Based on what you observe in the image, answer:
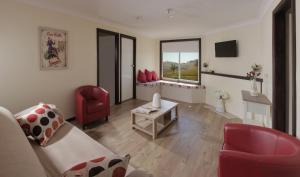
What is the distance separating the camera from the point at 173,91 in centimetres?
620

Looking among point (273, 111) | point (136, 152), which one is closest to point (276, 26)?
point (273, 111)

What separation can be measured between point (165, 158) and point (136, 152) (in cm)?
44

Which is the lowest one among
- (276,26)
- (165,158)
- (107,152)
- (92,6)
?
(165,158)

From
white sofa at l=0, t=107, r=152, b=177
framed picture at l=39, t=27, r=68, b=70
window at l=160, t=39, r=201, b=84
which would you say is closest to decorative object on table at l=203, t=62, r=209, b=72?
window at l=160, t=39, r=201, b=84

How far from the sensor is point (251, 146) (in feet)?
5.50

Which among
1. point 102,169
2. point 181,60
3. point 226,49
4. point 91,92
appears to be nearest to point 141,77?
point 181,60

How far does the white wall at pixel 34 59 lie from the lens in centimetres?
281

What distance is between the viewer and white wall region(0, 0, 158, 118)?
281cm

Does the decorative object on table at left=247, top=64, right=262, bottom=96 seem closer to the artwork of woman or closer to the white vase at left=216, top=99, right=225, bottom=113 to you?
the white vase at left=216, top=99, right=225, bottom=113

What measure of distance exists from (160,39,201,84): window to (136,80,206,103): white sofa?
60cm

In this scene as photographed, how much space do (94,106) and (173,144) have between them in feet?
5.61

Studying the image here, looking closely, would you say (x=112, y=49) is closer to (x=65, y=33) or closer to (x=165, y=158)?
(x=65, y=33)

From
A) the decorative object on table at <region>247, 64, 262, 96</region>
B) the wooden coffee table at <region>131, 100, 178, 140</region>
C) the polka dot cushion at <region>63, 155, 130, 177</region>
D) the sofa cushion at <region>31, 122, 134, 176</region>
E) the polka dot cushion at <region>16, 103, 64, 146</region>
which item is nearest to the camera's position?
the polka dot cushion at <region>63, 155, 130, 177</region>

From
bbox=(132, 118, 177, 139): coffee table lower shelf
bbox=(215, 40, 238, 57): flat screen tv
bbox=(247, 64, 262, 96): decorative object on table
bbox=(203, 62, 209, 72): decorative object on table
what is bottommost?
bbox=(132, 118, 177, 139): coffee table lower shelf
